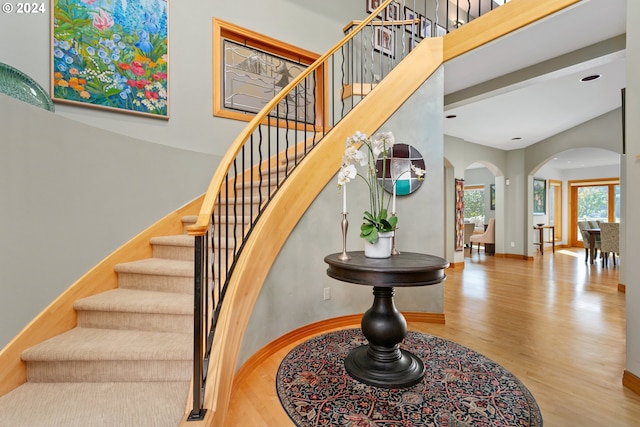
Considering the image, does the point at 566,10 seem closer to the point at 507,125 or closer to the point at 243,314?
the point at 243,314

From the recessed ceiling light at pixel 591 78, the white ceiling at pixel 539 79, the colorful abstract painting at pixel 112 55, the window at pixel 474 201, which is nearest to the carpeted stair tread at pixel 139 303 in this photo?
the colorful abstract painting at pixel 112 55

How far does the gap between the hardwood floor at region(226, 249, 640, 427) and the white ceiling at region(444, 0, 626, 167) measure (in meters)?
2.77

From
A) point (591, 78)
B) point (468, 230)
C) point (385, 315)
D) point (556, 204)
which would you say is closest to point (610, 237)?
point (468, 230)

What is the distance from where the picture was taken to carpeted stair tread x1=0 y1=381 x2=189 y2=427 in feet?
4.81

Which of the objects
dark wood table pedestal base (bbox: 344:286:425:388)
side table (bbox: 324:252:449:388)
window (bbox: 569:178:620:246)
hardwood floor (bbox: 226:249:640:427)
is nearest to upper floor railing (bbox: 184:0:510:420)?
hardwood floor (bbox: 226:249:640:427)

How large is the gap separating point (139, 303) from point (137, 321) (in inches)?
4.9

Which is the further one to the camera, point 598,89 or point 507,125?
point 507,125

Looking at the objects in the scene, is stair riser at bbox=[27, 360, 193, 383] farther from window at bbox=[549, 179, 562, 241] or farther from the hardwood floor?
window at bbox=[549, 179, 562, 241]

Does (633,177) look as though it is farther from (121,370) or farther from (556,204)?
(556,204)

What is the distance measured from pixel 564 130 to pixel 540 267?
3.22 metres

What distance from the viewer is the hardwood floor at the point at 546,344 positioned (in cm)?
178

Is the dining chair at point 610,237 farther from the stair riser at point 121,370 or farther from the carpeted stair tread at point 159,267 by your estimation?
the stair riser at point 121,370

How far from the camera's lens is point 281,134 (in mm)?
4172

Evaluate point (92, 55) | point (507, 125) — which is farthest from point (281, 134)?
point (507, 125)
